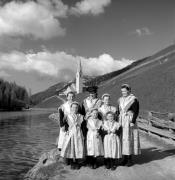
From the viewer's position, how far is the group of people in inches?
381

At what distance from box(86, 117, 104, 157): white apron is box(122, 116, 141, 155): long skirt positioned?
0.75 metres

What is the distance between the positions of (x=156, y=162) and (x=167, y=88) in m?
36.9

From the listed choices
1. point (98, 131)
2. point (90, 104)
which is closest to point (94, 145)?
point (98, 131)

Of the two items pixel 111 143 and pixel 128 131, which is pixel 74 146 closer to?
pixel 111 143

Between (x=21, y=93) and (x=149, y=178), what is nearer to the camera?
(x=149, y=178)

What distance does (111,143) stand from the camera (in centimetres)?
969

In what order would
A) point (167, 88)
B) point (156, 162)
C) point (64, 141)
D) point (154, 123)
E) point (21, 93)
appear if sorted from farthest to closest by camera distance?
point (21, 93) < point (167, 88) < point (154, 123) < point (156, 162) < point (64, 141)

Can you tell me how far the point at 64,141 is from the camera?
32.4ft

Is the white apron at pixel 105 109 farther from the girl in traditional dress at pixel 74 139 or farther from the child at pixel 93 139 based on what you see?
the girl in traditional dress at pixel 74 139

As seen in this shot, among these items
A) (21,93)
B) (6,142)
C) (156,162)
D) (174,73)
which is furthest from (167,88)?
(21,93)

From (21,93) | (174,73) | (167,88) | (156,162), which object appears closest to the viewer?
(156,162)

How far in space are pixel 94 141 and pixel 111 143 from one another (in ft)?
1.72

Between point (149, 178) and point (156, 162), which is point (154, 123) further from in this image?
point (149, 178)

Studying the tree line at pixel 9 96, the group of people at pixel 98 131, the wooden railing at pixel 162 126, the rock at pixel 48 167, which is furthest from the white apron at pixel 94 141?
the tree line at pixel 9 96
